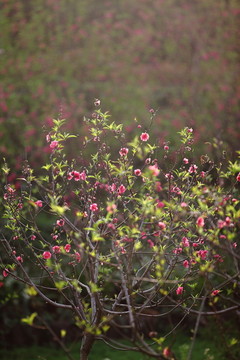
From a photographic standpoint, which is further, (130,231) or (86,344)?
(86,344)

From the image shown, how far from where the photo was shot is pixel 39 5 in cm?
996

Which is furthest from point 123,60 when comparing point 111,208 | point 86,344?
point 111,208

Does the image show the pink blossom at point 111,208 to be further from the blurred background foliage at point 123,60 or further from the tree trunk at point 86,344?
the blurred background foliage at point 123,60

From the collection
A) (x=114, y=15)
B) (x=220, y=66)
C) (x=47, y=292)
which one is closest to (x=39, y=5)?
(x=114, y=15)

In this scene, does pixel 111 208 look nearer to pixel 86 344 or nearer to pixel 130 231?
pixel 130 231

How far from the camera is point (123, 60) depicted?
960 cm

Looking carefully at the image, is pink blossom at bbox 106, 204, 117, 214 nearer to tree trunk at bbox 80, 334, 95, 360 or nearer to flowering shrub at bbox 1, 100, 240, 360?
flowering shrub at bbox 1, 100, 240, 360

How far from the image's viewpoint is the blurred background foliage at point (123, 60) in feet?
28.5

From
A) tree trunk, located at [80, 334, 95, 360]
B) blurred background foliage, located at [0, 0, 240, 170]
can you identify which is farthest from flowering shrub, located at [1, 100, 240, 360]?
blurred background foliage, located at [0, 0, 240, 170]

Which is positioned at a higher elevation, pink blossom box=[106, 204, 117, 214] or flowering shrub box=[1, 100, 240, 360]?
pink blossom box=[106, 204, 117, 214]

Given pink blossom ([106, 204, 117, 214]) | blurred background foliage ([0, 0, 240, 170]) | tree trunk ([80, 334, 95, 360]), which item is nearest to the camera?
pink blossom ([106, 204, 117, 214])

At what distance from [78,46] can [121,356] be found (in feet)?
21.8

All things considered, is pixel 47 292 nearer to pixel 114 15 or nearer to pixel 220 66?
pixel 220 66

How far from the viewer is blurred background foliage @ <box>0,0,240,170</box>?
28.5 feet
